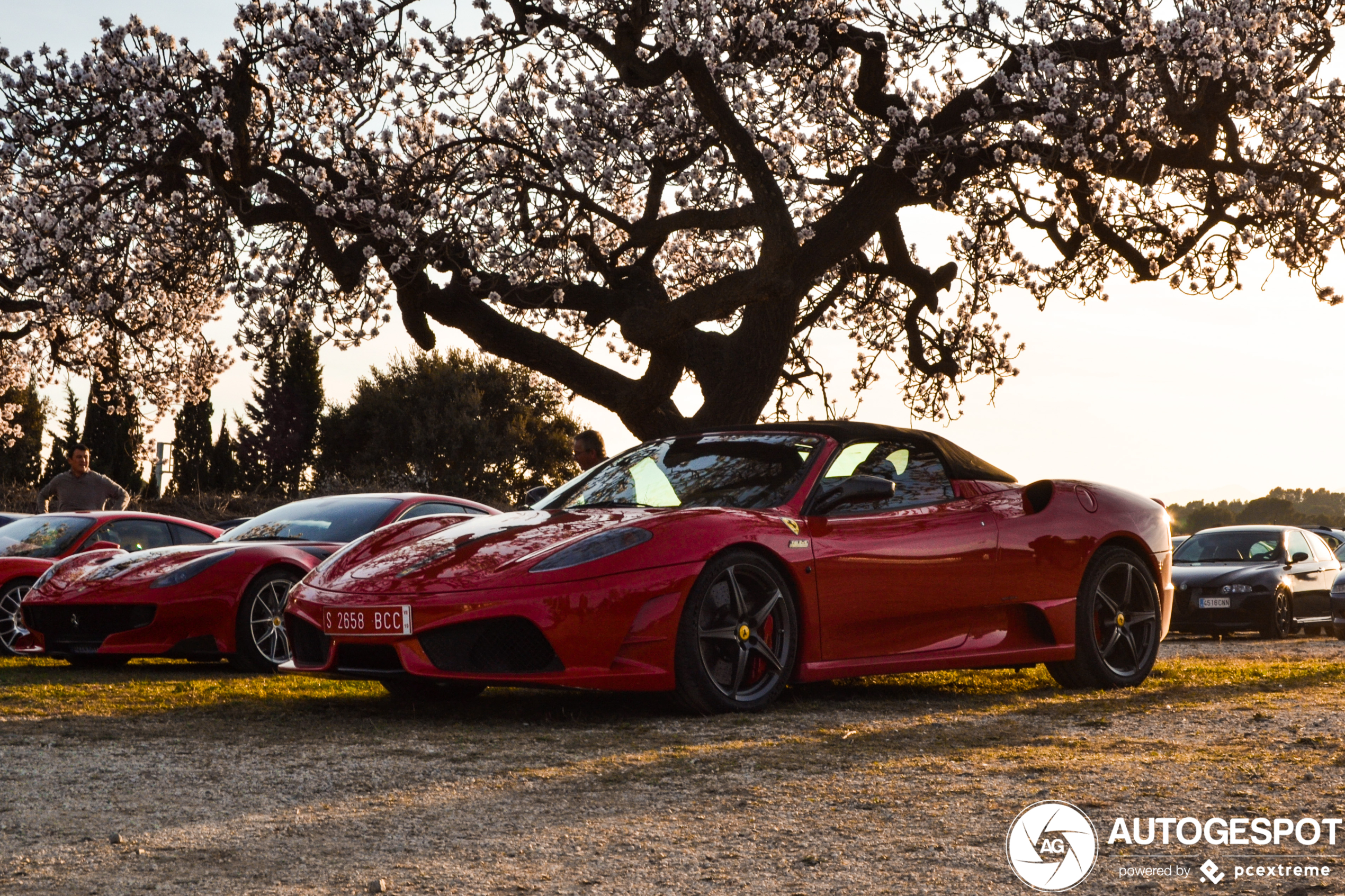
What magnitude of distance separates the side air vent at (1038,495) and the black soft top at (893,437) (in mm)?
132

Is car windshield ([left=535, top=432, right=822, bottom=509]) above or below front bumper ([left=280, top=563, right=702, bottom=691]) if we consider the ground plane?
above

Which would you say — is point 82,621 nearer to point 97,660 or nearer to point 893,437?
point 97,660

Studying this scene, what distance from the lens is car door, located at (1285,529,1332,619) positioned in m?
17.3

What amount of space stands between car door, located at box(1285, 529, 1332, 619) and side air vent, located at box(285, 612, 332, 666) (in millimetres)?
14144

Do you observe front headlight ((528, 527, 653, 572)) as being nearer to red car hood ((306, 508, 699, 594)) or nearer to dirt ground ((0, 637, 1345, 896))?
red car hood ((306, 508, 699, 594))

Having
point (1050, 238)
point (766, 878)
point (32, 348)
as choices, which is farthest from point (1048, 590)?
point (32, 348)

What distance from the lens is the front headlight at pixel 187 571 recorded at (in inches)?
356

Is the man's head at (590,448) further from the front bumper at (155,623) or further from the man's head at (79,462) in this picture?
the man's head at (79,462)

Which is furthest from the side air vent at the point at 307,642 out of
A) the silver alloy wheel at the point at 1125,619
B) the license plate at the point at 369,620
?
the silver alloy wheel at the point at 1125,619

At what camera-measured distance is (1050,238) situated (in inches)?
695

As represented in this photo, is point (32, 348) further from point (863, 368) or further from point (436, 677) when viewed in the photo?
point (436, 677)

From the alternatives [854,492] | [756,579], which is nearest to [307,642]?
[756,579]

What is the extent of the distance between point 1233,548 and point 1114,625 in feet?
36.7

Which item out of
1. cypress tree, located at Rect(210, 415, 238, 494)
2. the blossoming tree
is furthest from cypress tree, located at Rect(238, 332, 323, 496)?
the blossoming tree
